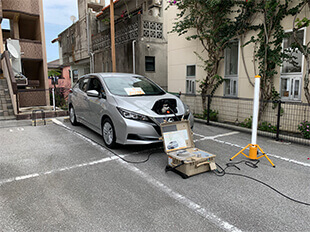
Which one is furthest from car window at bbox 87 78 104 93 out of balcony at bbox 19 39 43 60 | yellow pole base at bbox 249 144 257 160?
balcony at bbox 19 39 43 60

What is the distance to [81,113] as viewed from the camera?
6484 millimetres

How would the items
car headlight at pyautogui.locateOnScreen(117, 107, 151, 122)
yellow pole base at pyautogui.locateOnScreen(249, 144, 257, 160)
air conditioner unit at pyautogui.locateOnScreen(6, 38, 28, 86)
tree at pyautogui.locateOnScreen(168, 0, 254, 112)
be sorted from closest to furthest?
yellow pole base at pyautogui.locateOnScreen(249, 144, 257, 160)
car headlight at pyautogui.locateOnScreen(117, 107, 151, 122)
tree at pyautogui.locateOnScreen(168, 0, 254, 112)
air conditioner unit at pyautogui.locateOnScreen(6, 38, 28, 86)

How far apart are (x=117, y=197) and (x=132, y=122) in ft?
5.49

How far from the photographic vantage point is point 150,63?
13.3 metres

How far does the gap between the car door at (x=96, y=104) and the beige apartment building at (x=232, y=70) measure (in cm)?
364

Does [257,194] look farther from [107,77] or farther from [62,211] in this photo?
[107,77]

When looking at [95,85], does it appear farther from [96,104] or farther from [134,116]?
[134,116]

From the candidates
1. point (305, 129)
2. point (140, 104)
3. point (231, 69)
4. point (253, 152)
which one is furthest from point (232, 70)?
point (140, 104)

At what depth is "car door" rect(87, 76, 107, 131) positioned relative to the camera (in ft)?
17.0

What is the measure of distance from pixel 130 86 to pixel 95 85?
38.4 inches

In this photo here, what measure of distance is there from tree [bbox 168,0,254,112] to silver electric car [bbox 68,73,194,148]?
9.61ft

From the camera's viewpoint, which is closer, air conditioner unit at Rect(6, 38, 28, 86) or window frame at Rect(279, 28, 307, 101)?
window frame at Rect(279, 28, 307, 101)

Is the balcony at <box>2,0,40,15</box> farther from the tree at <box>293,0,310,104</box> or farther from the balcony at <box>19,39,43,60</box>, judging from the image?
the tree at <box>293,0,310,104</box>

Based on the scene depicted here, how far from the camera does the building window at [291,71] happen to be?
6.38 metres
